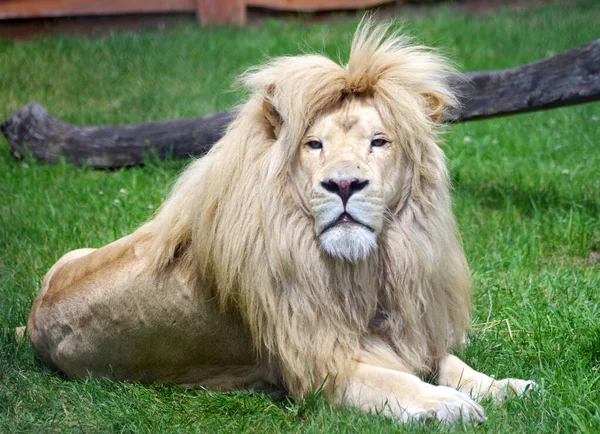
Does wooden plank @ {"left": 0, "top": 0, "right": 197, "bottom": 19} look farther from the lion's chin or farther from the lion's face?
the lion's chin

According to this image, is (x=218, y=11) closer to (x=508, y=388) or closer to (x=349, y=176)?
(x=349, y=176)

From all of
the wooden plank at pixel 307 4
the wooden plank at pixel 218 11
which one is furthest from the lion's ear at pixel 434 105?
the wooden plank at pixel 307 4

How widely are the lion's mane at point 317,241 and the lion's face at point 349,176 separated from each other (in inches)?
2.1

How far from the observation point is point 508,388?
3.38m

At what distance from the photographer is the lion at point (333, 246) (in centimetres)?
326

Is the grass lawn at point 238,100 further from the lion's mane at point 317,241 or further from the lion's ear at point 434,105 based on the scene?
the lion's ear at point 434,105

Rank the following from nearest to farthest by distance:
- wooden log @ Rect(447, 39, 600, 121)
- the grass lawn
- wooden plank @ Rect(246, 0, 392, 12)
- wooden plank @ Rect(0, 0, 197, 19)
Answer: the grass lawn
wooden log @ Rect(447, 39, 600, 121)
wooden plank @ Rect(0, 0, 197, 19)
wooden plank @ Rect(246, 0, 392, 12)

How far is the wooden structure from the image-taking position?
10.4 metres

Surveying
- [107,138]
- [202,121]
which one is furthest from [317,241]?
[107,138]

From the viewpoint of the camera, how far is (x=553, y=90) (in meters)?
5.54

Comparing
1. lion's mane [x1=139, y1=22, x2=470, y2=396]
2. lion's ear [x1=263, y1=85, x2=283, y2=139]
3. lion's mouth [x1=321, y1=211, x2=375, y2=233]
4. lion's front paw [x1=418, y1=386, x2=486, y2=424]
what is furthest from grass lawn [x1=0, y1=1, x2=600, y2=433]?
lion's ear [x1=263, y1=85, x2=283, y2=139]

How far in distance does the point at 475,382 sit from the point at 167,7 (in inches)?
330

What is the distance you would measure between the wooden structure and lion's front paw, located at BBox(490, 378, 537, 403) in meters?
8.23

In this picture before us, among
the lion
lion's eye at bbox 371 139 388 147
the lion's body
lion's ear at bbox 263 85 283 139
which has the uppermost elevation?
lion's ear at bbox 263 85 283 139
